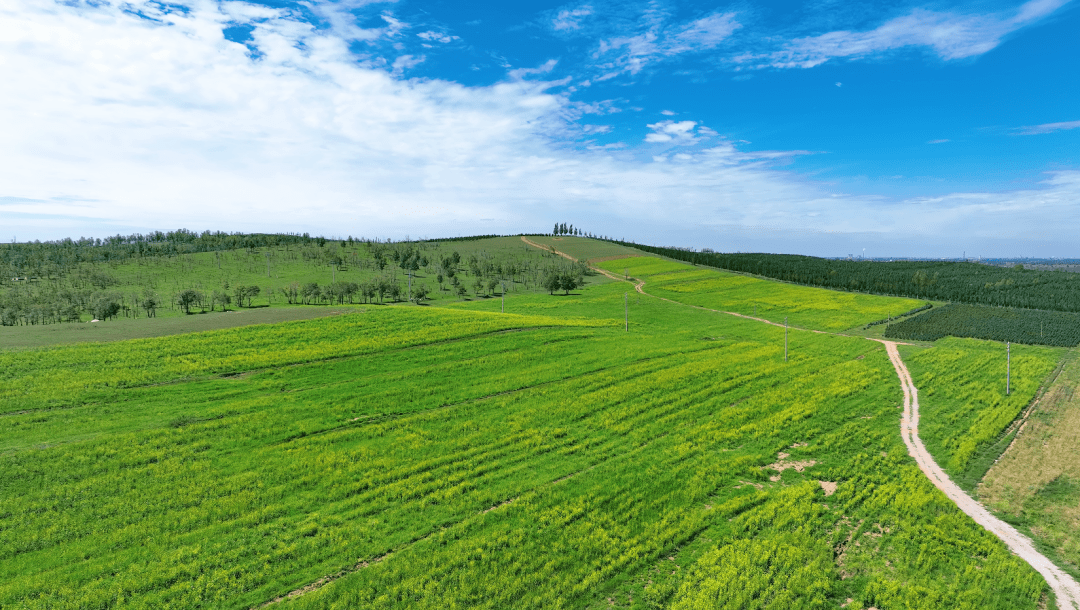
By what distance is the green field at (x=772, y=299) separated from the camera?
90500mm

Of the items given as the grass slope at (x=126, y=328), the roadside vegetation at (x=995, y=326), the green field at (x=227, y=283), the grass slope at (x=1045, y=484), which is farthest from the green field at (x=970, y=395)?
the green field at (x=227, y=283)

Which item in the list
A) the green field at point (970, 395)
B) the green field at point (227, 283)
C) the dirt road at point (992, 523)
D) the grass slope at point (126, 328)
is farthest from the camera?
the green field at point (227, 283)

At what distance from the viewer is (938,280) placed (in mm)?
141125

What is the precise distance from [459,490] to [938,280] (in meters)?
174

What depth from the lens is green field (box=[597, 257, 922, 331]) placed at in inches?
3563

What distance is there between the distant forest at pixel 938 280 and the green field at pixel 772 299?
18569 mm

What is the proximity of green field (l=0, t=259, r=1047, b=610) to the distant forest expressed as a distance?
104513 mm

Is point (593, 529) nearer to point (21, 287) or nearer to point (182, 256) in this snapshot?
point (21, 287)

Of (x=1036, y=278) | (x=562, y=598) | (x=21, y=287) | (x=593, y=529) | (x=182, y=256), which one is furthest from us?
(x=182, y=256)

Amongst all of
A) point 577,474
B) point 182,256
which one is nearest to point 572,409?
point 577,474

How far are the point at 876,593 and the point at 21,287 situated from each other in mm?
187054

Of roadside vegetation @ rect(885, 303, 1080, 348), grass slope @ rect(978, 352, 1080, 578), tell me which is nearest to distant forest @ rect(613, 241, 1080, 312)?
roadside vegetation @ rect(885, 303, 1080, 348)

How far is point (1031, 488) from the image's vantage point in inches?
985

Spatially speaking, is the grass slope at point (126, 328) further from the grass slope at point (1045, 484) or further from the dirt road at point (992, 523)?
the grass slope at point (1045, 484)
